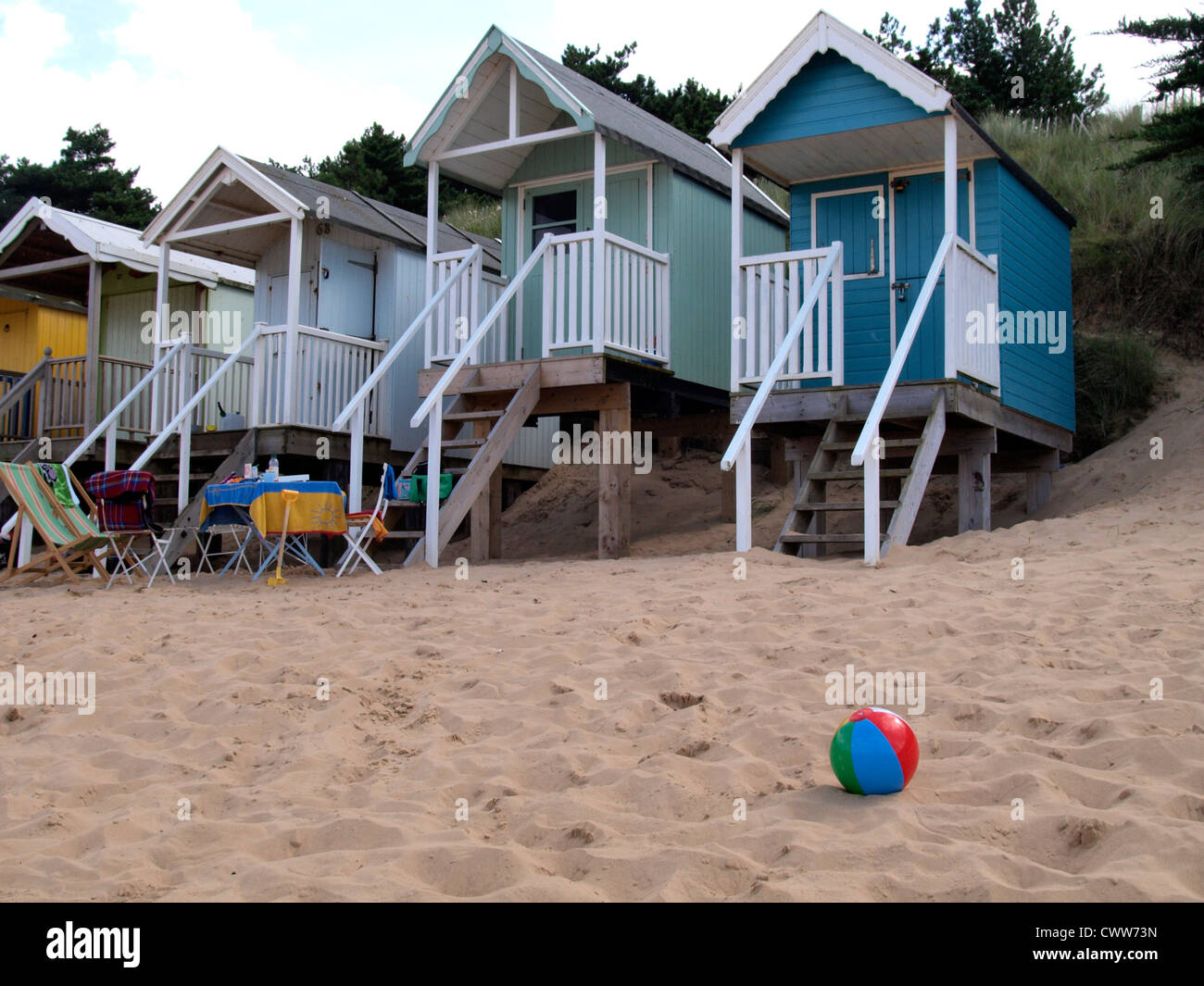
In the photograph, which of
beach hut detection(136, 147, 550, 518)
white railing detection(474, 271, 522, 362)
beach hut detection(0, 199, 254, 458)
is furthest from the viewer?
beach hut detection(0, 199, 254, 458)

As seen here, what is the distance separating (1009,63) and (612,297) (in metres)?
15.2

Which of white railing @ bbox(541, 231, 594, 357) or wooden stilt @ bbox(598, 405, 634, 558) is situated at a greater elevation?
white railing @ bbox(541, 231, 594, 357)

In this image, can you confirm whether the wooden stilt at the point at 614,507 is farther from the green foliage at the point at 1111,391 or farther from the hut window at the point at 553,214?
the green foliage at the point at 1111,391

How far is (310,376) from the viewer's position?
1373cm

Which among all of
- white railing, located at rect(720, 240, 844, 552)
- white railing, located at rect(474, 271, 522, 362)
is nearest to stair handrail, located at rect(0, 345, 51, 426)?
white railing, located at rect(474, 271, 522, 362)

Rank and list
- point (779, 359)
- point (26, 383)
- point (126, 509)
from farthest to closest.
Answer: point (26, 383) → point (126, 509) → point (779, 359)

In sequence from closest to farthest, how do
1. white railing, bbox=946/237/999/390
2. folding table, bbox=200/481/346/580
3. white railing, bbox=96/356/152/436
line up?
folding table, bbox=200/481/346/580 → white railing, bbox=946/237/999/390 → white railing, bbox=96/356/152/436

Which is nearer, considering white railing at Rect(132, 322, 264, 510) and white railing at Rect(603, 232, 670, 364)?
white railing at Rect(603, 232, 670, 364)

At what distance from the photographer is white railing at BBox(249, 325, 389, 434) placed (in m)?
13.4

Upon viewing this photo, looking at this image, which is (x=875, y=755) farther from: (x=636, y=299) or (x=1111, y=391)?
(x=1111, y=391)

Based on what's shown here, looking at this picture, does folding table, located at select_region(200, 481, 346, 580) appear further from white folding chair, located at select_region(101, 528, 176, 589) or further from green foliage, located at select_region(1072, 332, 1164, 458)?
green foliage, located at select_region(1072, 332, 1164, 458)

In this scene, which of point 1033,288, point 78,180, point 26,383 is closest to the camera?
point 1033,288

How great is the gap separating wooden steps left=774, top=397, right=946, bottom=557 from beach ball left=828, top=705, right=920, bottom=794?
4.58 metres

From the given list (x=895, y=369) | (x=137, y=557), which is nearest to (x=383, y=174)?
(x=137, y=557)
